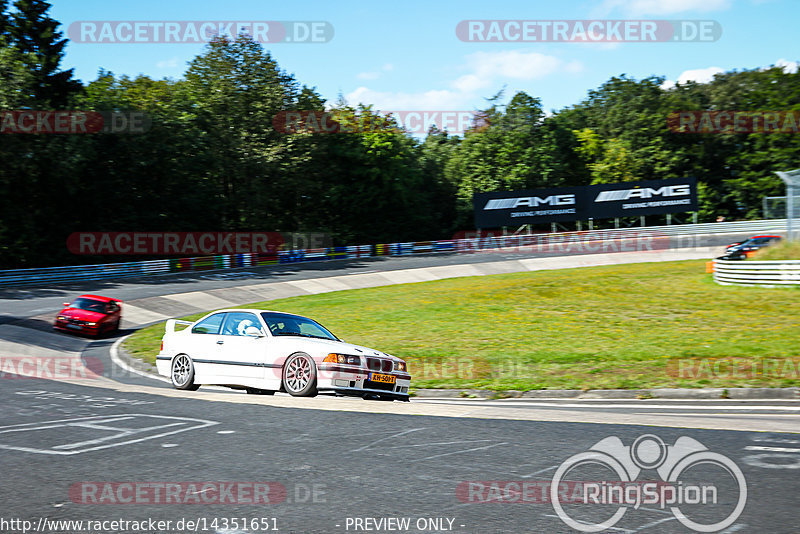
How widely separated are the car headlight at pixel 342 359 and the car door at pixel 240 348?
1.25m

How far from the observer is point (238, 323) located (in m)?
11.6

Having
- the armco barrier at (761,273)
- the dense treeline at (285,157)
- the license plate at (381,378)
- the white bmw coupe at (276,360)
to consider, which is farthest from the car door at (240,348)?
the dense treeline at (285,157)

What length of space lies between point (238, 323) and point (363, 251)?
40001 mm

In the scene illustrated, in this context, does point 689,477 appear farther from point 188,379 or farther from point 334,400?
point 188,379

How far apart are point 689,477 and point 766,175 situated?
65.6m

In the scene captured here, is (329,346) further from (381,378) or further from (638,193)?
(638,193)

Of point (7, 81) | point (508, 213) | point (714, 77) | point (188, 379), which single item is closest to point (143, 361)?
point (188, 379)

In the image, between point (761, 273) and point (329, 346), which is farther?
point (761, 273)

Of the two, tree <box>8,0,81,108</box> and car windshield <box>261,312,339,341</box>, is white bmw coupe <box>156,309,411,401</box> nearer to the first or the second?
car windshield <box>261,312,339,341</box>

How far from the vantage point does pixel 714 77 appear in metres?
79.8

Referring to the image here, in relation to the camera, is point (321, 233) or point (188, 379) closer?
point (188, 379)

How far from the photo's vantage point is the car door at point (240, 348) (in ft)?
35.9

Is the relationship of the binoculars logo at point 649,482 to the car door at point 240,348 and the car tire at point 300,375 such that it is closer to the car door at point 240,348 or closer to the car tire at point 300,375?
the car tire at point 300,375

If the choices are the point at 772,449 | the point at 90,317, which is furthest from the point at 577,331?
the point at 90,317
